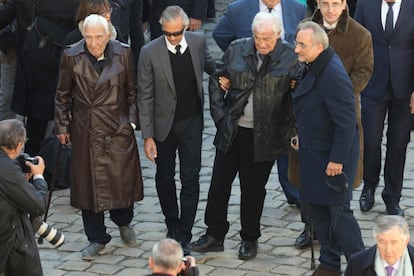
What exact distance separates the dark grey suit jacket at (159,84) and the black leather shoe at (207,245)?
3.01 ft

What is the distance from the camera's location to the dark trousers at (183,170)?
9.78 m

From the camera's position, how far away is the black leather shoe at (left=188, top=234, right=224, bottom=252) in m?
9.95

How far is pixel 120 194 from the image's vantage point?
389 inches

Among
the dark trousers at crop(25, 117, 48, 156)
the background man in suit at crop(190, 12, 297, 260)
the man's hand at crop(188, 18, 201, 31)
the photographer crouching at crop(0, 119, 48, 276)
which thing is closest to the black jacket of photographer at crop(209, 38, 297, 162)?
the background man in suit at crop(190, 12, 297, 260)

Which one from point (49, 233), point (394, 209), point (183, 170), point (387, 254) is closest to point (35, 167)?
point (49, 233)

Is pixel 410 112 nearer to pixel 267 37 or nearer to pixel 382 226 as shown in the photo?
pixel 267 37

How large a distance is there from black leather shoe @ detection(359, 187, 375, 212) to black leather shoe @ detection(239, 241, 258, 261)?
130 centimetres

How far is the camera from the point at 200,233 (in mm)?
10367

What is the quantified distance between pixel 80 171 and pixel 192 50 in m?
1.33

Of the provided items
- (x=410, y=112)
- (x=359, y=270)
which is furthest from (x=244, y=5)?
(x=359, y=270)

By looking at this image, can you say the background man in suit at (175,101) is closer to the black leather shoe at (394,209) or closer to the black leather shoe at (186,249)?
the black leather shoe at (186,249)

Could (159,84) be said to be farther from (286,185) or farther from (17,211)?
(17,211)

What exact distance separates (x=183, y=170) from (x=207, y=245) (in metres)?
0.64

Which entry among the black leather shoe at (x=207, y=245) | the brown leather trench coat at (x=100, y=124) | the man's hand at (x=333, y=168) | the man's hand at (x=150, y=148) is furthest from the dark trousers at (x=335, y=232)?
the brown leather trench coat at (x=100, y=124)
